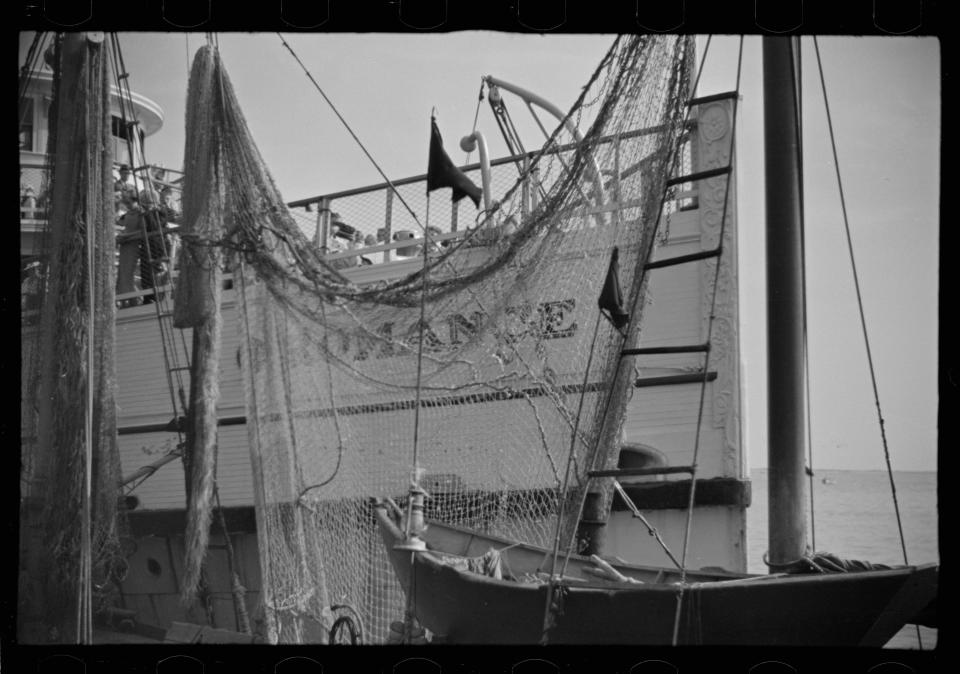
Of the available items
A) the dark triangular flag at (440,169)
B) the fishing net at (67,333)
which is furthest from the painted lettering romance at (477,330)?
the fishing net at (67,333)

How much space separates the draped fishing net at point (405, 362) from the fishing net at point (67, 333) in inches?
24.0

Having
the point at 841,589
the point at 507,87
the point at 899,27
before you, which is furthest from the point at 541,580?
the point at 507,87

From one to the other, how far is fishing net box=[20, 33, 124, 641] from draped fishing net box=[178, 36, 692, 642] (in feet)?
2.00

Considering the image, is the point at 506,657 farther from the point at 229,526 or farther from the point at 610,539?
the point at 229,526

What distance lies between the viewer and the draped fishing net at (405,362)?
15.5 feet

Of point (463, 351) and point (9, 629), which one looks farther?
point (463, 351)

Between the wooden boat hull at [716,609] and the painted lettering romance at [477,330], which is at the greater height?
the painted lettering romance at [477,330]

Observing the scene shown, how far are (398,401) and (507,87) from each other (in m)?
2.19

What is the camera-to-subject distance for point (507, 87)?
6.57 meters

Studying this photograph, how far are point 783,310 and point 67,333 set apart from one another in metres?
3.20

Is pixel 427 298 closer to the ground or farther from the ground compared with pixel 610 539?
farther from the ground

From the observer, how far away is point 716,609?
3.65 m

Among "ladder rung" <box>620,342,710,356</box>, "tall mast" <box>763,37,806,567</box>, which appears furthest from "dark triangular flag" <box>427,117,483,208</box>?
"tall mast" <box>763,37,806,567</box>

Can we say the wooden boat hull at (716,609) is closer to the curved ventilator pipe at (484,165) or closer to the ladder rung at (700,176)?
the ladder rung at (700,176)
